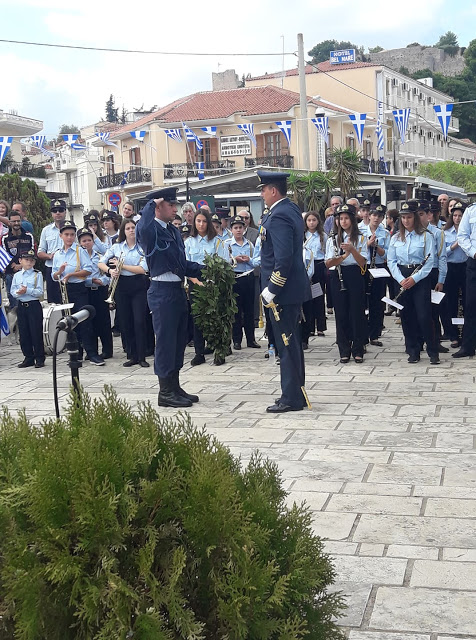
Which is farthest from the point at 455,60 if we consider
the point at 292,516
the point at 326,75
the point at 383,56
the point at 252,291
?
the point at 292,516

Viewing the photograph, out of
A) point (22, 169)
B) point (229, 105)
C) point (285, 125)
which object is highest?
point (229, 105)

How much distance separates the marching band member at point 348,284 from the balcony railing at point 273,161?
138 feet

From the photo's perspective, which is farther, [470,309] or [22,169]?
[22,169]

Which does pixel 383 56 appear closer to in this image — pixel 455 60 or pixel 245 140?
pixel 455 60

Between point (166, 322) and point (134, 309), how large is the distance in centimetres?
276

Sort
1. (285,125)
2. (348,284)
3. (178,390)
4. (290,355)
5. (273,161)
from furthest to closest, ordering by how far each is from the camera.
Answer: (273,161) < (285,125) < (348,284) < (178,390) < (290,355)

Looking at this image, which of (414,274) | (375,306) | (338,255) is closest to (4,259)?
(338,255)

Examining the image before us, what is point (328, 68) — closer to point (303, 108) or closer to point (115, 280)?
point (303, 108)

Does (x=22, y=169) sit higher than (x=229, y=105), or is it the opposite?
(x=229, y=105)

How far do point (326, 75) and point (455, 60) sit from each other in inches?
2011

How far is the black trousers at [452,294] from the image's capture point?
11.5m

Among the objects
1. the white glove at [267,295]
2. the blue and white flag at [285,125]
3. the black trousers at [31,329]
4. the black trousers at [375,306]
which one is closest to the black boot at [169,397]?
the white glove at [267,295]

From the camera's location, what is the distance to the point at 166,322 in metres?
8.36

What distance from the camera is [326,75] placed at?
62750 millimetres
